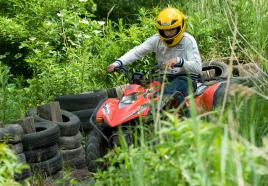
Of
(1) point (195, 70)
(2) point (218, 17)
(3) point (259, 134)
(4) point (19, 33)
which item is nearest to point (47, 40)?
(4) point (19, 33)

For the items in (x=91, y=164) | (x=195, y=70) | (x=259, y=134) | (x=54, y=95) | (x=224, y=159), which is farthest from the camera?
(x=54, y=95)

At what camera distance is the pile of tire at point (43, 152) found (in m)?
7.35

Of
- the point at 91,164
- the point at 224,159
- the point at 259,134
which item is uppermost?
the point at 224,159

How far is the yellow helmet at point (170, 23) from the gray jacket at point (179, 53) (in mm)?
95

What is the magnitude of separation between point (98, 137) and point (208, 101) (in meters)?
1.10

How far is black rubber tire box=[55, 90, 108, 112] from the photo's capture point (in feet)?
29.1

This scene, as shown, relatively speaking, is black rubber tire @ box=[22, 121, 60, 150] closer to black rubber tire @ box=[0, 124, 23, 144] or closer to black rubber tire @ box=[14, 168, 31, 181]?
black rubber tire @ box=[0, 124, 23, 144]

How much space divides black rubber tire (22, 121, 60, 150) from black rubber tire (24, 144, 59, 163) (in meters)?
0.04

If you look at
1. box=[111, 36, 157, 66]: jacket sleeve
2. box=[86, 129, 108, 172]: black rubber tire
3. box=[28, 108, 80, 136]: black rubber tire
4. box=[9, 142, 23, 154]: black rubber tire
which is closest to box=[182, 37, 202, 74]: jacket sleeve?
box=[111, 36, 157, 66]: jacket sleeve

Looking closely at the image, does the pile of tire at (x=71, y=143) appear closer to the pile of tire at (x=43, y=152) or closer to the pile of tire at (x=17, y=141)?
the pile of tire at (x=43, y=152)

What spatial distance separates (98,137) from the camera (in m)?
7.11

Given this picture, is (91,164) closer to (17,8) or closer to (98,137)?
(98,137)

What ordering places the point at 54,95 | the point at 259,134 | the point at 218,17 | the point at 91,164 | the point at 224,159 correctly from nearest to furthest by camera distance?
the point at 224,159 → the point at 259,134 → the point at 91,164 → the point at 54,95 → the point at 218,17

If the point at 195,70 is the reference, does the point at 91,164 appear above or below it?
below
